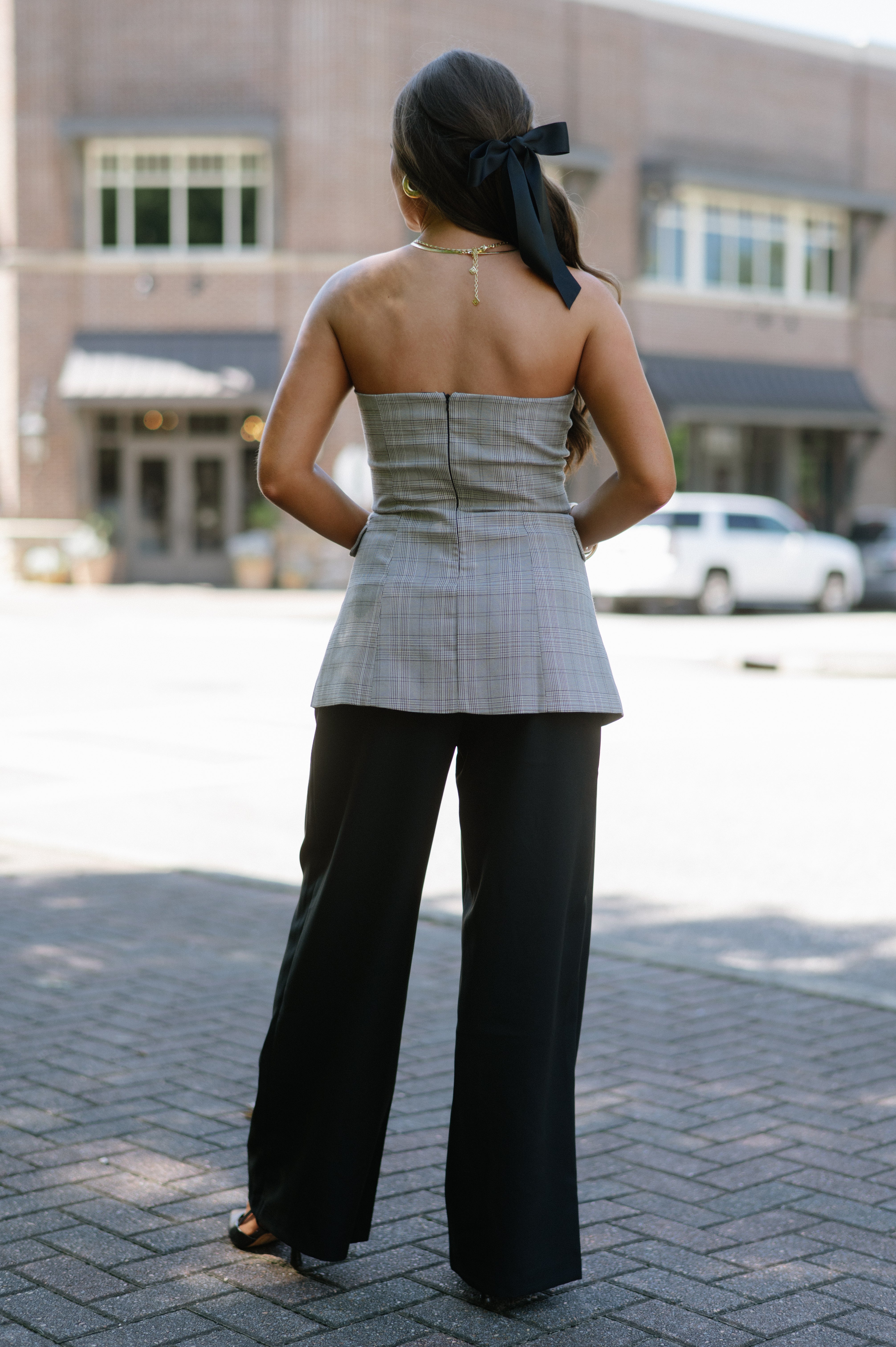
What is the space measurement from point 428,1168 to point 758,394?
30.6 meters

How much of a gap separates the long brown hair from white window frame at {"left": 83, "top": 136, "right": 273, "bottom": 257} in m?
27.2

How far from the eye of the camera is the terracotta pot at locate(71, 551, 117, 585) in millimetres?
28141

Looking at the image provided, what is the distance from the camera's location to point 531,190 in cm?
259

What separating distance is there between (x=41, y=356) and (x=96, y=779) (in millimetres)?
21651

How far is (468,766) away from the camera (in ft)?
8.90

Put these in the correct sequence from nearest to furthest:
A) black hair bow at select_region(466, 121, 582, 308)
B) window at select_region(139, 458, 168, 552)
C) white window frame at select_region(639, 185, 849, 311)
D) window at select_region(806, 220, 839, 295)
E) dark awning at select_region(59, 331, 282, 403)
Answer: black hair bow at select_region(466, 121, 582, 308)
dark awning at select_region(59, 331, 282, 403)
window at select_region(139, 458, 168, 552)
white window frame at select_region(639, 185, 849, 311)
window at select_region(806, 220, 839, 295)

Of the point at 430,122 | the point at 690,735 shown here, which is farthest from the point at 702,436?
the point at 430,122

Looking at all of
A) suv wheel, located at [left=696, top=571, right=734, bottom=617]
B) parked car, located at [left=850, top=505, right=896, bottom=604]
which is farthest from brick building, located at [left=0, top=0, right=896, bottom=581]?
suv wheel, located at [left=696, top=571, right=734, bottom=617]

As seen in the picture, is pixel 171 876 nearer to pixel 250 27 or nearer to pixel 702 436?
pixel 250 27

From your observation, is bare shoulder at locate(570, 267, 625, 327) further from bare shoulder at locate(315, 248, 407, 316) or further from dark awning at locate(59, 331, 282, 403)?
dark awning at locate(59, 331, 282, 403)

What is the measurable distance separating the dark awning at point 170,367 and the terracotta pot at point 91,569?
285cm

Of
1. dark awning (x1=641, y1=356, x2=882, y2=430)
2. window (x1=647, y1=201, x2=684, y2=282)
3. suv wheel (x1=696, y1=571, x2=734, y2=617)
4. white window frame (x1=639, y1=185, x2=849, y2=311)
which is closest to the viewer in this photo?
suv wheel (x1=696, y1=571, x2=734, y2=617)

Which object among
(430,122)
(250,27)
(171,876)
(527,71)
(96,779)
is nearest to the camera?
(430,122)

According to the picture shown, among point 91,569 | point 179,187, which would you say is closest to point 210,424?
point 91,569
